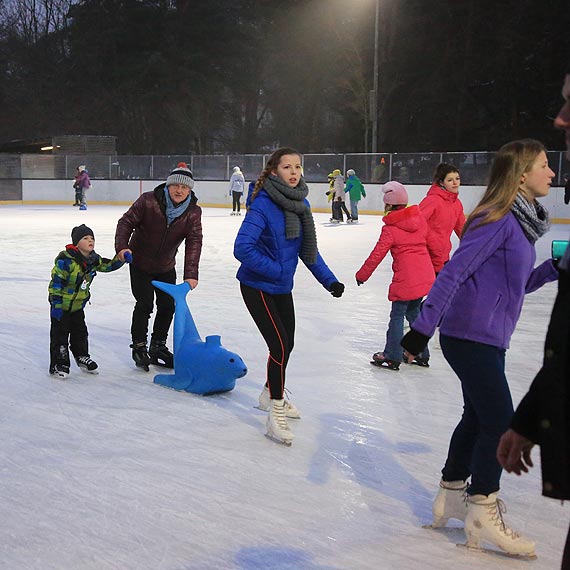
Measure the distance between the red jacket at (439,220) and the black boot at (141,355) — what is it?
201 centimetres

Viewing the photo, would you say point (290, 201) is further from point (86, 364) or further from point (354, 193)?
A: point (354, 193)

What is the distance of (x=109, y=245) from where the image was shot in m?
13.2

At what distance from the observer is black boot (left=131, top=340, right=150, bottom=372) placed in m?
5.42

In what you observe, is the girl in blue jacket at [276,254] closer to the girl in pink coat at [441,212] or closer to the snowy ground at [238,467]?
the snowy ground at [238,467]

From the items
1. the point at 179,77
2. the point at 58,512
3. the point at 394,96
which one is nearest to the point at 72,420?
the point at 58,512

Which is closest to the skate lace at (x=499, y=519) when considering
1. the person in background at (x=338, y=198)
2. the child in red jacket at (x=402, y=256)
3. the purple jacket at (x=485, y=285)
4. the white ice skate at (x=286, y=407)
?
the purple jacket at (x=485, y=285)

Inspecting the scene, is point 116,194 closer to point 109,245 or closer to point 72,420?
point 109,245

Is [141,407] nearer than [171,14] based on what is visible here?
Yes

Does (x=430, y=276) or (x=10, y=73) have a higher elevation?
(x=10, y=73)

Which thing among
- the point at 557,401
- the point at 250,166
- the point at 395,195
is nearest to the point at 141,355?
the point at 395,195

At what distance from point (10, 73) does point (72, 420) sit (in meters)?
42.8

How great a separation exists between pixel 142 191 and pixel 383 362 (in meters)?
21.4

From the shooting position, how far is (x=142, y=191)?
85.8 feet

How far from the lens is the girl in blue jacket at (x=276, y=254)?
3869 millimetres
